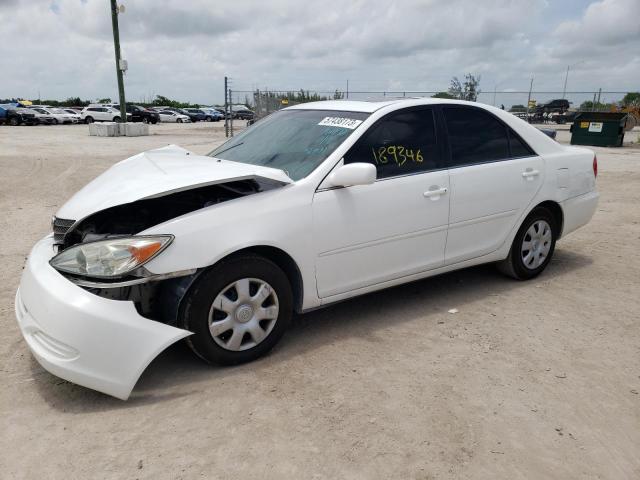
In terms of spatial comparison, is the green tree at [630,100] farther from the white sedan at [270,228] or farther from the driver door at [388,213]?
the driver door at [388,213]

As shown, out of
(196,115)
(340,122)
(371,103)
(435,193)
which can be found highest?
(371,103)

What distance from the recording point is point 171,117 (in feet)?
152

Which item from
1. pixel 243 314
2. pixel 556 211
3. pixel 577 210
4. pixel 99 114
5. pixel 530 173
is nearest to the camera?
pixel 243 314

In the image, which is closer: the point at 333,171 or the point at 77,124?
the point at 333,171

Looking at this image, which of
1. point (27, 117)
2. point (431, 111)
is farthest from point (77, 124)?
point (431, 111)

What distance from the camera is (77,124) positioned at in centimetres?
3847

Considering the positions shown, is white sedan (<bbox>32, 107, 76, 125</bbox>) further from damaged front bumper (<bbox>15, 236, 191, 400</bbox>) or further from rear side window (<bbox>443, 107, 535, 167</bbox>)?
damaged front bumper (<bbox>15, 236, 191, 400</bbox>)

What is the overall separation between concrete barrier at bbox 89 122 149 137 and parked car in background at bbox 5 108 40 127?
535 inches

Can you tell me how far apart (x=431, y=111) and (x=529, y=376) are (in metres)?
2.05

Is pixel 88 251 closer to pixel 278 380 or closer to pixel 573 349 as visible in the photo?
pixel 278 380

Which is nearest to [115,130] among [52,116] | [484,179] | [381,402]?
[52,116]

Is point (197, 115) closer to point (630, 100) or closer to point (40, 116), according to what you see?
point (40, 116)

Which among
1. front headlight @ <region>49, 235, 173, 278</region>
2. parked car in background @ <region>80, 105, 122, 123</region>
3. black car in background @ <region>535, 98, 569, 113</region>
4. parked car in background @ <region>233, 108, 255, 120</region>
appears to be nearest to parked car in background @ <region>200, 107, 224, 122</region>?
parked car in background @ <region>233, 108, 255, 120</region>

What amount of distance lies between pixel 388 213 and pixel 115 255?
1779mm
